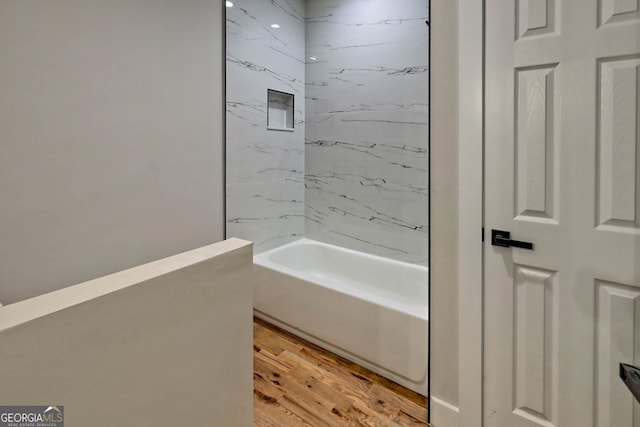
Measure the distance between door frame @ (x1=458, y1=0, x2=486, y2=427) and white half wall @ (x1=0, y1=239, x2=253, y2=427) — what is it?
3.03 ft

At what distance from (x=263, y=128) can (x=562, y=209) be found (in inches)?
87.7

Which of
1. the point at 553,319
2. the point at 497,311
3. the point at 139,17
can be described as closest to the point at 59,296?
the point at 497,311

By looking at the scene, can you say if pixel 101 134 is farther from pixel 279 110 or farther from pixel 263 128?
pixel 279 110

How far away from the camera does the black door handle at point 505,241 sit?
1.24 metres

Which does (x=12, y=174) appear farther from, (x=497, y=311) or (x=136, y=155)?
(x=497, y=311)

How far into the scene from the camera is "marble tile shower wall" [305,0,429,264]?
2.48 meters

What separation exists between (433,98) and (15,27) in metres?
1.84

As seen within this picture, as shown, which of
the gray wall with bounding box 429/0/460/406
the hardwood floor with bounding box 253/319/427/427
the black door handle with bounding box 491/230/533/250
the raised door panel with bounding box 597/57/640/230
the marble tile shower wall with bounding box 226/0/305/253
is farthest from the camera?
the marble tile shower wall with bounding box 226/0/305/253

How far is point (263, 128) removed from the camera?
9.01 feet

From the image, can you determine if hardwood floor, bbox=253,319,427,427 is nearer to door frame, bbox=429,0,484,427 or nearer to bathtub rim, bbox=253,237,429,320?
door frame, bbox=429,0,484,427

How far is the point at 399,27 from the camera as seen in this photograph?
2490mm

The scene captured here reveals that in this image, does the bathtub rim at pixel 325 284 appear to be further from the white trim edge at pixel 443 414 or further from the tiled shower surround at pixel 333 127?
the white trim edge at pixel 443 414

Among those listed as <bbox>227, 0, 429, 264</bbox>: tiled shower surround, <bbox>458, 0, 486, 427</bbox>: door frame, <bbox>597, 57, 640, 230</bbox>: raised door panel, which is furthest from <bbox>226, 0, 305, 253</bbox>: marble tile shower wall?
<bbox>597, 57, 640, 230</bbox>: raised door panel

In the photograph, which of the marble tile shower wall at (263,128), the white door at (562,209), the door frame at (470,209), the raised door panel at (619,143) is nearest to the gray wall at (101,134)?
the marble tile shower wall at (263,128)
